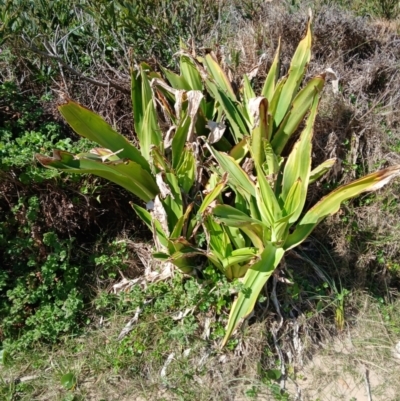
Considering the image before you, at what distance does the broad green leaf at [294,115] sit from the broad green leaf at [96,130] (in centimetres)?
85

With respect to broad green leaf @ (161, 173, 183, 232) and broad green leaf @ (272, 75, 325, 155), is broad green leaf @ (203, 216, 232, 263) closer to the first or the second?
broad green leaf @ (161, 173, 183, 232)

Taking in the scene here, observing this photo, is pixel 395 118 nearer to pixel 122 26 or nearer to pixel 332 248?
pixel 332 248

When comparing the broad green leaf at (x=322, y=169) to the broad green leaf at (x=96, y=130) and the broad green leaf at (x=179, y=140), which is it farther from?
the broad green leaf at (x=96, y=130)

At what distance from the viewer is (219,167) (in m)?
2.86

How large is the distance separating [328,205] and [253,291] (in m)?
0.64

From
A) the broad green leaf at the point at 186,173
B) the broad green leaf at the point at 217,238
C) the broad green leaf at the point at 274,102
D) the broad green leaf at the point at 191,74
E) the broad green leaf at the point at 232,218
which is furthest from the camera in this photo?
the broad green leaf at the point at 191,74

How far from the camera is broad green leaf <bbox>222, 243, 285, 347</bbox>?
2539 mm

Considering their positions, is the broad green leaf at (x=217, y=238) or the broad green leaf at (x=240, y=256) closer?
the broad green leaf at (x=240, y=256)

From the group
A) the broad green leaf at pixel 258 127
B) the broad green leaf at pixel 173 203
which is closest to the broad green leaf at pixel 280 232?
the broad green leaf at pixel 258 127

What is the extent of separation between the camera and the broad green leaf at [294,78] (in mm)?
2924

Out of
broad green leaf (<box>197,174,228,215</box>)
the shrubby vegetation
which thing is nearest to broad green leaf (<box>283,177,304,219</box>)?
the shrubby vegetation

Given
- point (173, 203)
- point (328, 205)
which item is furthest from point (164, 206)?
point (328, 205)

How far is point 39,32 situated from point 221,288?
2.44 m

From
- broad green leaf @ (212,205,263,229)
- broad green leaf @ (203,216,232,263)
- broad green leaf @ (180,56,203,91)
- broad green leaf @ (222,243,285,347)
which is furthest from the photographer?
broad green leaf @ (180,56,203,91)
